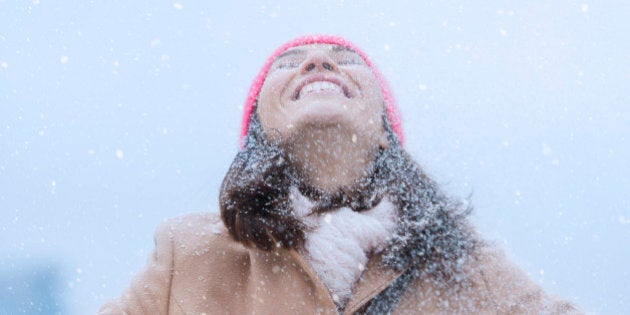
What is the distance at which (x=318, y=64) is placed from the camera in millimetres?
2998

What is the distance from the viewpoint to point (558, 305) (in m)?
2.42

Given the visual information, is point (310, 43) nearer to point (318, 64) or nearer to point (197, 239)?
point (318, 64)

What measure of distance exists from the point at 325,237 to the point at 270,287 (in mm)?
282

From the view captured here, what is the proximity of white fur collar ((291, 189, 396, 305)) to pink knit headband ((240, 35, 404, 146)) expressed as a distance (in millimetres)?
960

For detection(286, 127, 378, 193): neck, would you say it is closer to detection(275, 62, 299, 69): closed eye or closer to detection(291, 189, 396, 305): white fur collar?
detection(291, 189, 396, 305): white fur collar

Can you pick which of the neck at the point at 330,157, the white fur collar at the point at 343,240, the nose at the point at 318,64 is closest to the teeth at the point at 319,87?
the nose at the point at 318,64

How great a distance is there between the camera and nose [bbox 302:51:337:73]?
299 centimetres

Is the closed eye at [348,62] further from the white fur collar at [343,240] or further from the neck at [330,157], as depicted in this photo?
the white fur collar at [343,240]

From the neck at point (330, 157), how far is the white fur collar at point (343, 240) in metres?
0.27

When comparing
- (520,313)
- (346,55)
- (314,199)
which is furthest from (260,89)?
(520,313)

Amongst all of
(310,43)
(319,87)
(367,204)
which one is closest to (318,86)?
(319,87)

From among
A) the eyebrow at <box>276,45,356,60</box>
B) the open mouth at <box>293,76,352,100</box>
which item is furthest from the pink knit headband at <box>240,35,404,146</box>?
the open mouth at <box>293,76,352,100</box>

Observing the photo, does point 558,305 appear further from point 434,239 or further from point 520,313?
point 434,239

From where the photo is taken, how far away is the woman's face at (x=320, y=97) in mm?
2779
